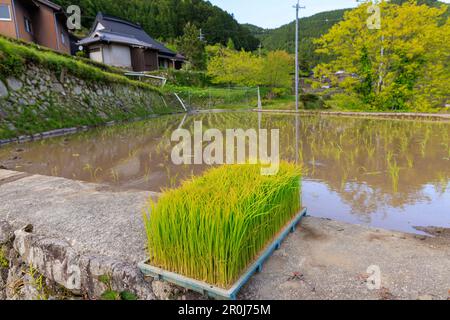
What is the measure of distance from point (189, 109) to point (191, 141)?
1395 centimetres

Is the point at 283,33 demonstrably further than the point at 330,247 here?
Yes

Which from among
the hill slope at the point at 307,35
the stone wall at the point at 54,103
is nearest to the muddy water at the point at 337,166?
the stone wall at the point at 54,103

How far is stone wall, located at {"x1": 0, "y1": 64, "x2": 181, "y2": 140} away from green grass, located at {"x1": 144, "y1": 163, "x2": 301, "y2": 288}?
839 cm

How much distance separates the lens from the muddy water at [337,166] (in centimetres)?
357

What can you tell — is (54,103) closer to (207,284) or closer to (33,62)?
(33,62)

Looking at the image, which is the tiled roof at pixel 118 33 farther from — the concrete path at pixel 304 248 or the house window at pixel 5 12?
the concrete path at pixel 304 248

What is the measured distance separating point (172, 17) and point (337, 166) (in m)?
54.3

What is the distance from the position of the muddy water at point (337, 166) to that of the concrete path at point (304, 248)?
2.97ft

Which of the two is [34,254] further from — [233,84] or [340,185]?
[233,84]

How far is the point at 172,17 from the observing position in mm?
51781

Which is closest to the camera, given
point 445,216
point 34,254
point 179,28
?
point 34,254

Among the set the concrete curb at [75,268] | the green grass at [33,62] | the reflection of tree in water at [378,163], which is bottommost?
the reflection of tree in water at [378,163]

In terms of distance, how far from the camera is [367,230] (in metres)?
2.32
